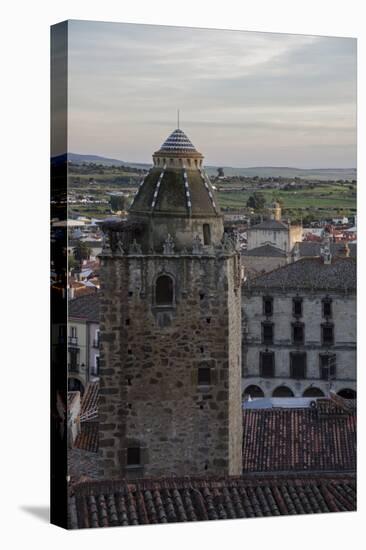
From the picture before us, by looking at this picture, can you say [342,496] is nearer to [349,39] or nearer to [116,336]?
[116,336]

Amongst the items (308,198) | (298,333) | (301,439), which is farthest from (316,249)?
(298,333)

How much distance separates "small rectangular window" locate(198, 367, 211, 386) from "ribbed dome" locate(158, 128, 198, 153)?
2941 mm

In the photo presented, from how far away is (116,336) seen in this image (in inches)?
877

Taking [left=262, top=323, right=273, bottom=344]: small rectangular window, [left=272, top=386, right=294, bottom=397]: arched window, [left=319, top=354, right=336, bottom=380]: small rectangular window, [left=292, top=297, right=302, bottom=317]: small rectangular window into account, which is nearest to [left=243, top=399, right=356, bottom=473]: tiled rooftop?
[left=319, top=354, right=336, bottom=380]: small rectangular window

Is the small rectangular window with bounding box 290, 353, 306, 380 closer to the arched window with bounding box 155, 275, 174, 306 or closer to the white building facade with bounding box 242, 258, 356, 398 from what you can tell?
the white building facade with bounding box 242, 258, 356, 398

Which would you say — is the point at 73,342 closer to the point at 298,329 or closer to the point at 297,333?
the point at 297,333

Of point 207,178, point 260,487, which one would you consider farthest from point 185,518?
point 207,178

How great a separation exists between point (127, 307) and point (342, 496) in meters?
3.76

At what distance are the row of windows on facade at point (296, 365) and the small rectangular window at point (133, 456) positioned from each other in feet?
20.0

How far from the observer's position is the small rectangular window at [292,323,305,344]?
3116 centimetres

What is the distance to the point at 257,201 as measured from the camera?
23484mm

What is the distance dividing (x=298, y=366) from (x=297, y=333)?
237 cm

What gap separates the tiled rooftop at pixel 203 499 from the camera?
68.5ft

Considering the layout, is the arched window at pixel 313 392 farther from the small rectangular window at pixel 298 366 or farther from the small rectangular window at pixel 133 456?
the small rectangular window at pixel 133 456
